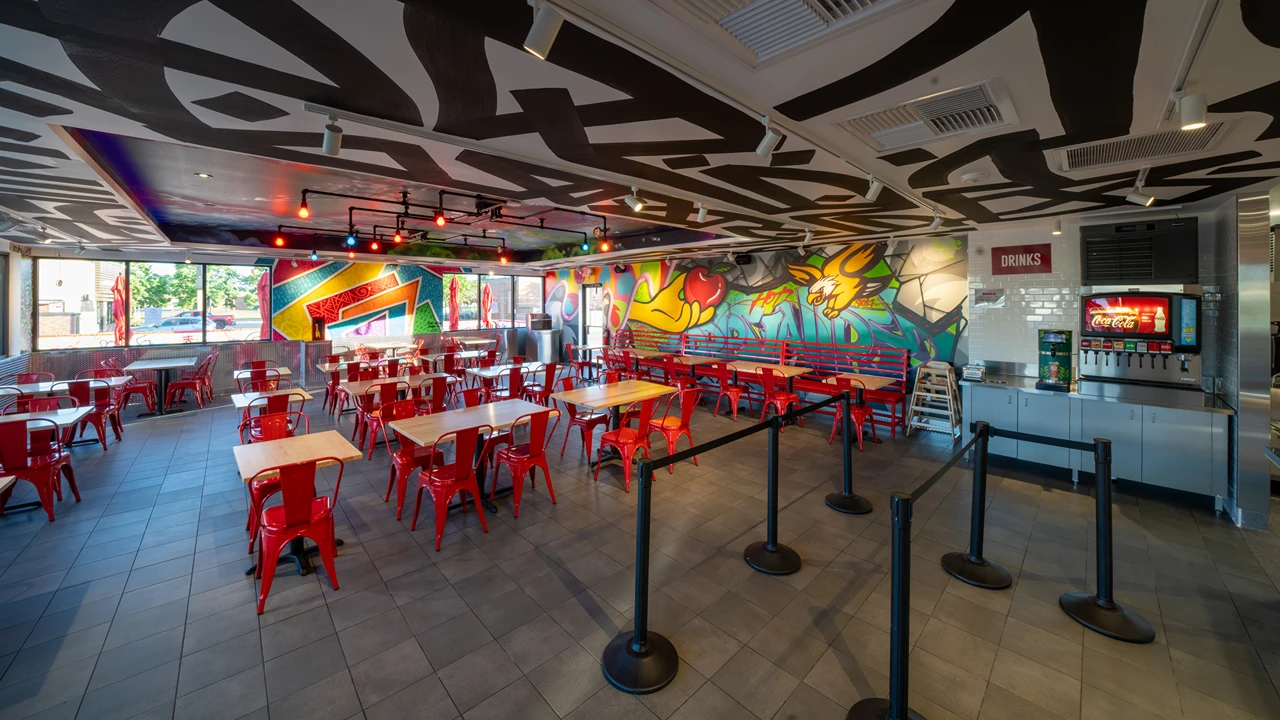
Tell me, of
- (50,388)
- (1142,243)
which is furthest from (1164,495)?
(50,388)

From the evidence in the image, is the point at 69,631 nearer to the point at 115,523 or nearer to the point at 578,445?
the point at 115,523

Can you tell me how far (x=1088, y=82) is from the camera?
2.28m

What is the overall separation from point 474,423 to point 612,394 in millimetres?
1911

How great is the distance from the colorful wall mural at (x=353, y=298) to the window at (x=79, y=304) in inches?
95.4

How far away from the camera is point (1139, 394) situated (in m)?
5.00

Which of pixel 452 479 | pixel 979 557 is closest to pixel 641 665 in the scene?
pixel 452 479

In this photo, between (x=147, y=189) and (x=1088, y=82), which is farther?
(x=147, y=189)

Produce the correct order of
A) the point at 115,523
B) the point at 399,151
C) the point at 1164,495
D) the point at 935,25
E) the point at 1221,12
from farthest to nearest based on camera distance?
the point at 1164,495, the point at 115,523, the point at 399,151, the point at 935,25, the point at 1221,12

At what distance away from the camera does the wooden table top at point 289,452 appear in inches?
132

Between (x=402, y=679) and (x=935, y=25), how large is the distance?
3898mm

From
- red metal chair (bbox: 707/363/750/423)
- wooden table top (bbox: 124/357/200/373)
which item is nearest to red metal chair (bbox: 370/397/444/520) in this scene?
red metal chair (bbox: 707/363/750/423)

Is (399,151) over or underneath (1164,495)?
over

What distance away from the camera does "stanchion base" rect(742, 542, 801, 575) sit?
3475 millimetres

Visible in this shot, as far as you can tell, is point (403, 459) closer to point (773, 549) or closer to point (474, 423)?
point (474, 423)
